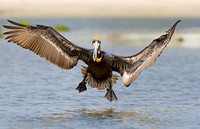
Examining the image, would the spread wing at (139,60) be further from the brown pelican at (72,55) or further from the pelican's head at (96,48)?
the pelican's head at (96,48)

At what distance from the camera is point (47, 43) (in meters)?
10.3

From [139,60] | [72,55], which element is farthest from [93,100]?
[139,60]

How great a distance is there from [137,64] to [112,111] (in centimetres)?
111

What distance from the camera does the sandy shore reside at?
134 ft

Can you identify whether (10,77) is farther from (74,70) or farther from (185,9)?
(185,9)

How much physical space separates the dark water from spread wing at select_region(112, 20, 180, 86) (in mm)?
694

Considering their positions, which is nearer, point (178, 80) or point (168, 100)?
point (168, 100)

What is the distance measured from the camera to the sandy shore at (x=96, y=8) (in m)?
41.0

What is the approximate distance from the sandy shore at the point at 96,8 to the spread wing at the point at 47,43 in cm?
2926

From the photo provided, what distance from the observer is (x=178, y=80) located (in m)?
13.6

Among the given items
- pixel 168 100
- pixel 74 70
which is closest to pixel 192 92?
pixel 168 100

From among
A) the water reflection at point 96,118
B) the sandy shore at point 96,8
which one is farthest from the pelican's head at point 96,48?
the sandy shore at point 96,8

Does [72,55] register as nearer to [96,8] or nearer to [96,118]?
[96,118]

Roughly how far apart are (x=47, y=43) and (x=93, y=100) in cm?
166
